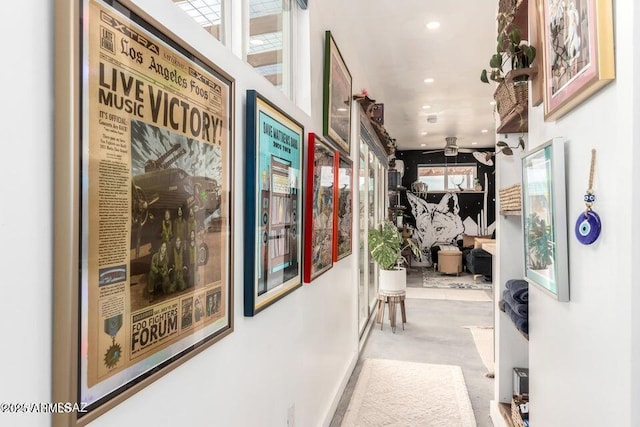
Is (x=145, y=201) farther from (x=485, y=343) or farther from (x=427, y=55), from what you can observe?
(x=485, y=343)

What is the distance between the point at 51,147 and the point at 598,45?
1.12 meters

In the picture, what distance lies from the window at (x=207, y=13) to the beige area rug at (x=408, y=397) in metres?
2.37

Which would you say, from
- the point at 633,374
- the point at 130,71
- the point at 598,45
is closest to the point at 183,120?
the point at 130,71

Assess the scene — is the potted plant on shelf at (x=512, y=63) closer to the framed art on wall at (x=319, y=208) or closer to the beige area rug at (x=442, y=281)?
the framed art on wall at (x=319, y=208)

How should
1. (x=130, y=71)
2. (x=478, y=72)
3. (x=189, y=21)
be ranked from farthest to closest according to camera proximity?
(x=478, y=72)
(x=189, y=21)
(x=130, y=71)

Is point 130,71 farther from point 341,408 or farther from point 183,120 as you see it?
point 341,408

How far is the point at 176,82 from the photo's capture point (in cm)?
95

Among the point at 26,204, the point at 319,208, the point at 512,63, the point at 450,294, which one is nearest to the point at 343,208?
the point at 319,208

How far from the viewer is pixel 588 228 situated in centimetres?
101

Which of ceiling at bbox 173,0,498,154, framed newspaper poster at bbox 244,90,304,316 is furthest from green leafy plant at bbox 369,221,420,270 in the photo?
framed newspaper poster at bbox 244,90,304,316

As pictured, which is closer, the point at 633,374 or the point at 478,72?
the point at 633,374

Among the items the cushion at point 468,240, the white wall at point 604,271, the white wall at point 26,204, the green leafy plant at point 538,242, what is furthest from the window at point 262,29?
the cushion at point 468,240

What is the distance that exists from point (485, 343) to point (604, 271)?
143 inches

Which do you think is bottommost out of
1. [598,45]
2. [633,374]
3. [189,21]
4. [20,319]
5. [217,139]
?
[633,374]
